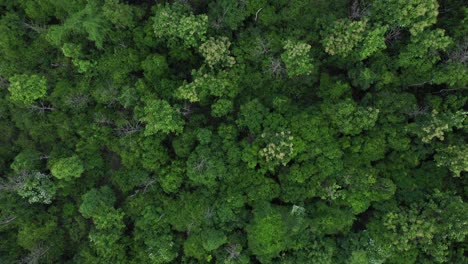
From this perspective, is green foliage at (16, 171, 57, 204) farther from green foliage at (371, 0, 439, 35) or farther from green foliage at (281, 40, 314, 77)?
green foliage at (371, 0, 439, 35)

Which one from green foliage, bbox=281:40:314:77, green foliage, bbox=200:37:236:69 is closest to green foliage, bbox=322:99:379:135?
green foliage, bbox=281:40:314:77

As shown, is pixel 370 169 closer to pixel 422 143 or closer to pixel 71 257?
pixel 422 143

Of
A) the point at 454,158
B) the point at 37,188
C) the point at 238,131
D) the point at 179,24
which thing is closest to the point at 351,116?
the point at 454,158

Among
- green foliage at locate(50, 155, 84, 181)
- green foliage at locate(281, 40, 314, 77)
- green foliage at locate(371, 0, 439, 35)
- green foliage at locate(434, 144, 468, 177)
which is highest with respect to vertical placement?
green foliage at locate(371, 0, 439, 35)

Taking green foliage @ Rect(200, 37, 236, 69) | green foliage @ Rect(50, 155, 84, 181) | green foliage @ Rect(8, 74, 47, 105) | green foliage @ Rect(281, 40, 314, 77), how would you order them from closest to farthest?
green foliage @ Rect(281, 40, 314, 77)
green foliage @ Rect(200, 37, 236, 69)
green foliage @ Rect(50, 155, 84, 181)
green foliage @ Rect(8, 74, 47, 105)

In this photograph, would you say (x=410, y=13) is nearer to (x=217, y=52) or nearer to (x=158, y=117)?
(x=217, y=52)

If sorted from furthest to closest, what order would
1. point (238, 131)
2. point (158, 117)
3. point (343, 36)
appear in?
point (238, 131)
point (158, 117)
point (343, 36)

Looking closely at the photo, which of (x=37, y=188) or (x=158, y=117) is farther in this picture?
(x=37, y=188)
